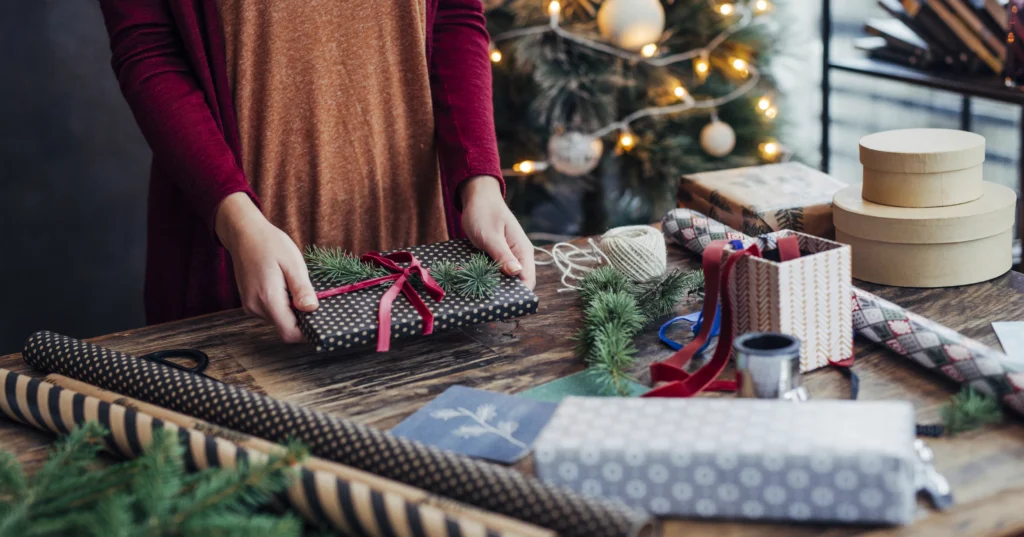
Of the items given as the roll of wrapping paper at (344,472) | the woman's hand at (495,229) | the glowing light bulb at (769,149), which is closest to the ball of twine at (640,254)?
the woman's hand at (495,229)

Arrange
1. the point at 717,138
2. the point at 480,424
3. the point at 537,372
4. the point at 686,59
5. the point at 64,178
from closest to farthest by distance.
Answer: the point at 480,424 < the point at 537,372 < the point at 64,178 < the point at 717,138 < the point at 686,59

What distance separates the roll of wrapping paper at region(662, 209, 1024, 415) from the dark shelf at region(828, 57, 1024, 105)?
4.08ft

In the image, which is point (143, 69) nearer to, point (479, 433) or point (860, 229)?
point (479, 433)

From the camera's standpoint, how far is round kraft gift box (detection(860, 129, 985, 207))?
1.20 meters

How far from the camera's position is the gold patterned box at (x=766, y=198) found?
1.39 metres

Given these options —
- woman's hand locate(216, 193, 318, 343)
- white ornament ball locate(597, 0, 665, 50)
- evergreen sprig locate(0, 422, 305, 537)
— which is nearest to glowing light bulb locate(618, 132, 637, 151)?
white ornament ball locate(597, 0, 665, 50)

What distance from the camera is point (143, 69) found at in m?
1.29

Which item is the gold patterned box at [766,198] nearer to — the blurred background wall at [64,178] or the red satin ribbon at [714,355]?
the red satin ribbon at [714,355]

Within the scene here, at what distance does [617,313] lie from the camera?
1.10m

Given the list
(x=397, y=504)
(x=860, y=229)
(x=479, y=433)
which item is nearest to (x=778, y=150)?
(x=860, y=229)

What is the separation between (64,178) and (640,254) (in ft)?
6.32

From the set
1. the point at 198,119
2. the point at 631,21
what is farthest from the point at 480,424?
the point at 631,21

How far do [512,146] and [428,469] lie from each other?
7.10 feet

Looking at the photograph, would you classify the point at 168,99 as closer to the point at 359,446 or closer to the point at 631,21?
the point at 359,446
